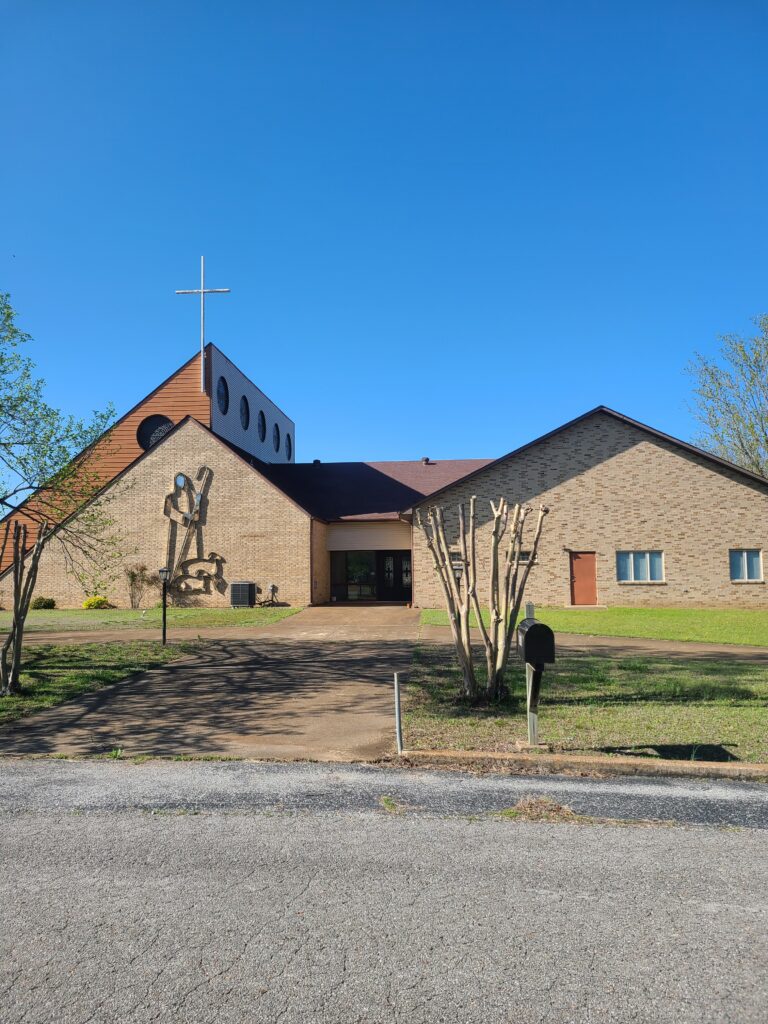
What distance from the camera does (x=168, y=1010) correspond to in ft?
8.38

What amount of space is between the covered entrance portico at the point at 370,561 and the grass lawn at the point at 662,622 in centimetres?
604

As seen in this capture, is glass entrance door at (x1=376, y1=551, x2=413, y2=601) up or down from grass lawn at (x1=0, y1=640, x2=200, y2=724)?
up

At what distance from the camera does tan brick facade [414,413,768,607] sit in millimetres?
24703

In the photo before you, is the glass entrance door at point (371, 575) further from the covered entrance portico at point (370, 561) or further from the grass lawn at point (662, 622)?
the grass lawn at point (662, 622)

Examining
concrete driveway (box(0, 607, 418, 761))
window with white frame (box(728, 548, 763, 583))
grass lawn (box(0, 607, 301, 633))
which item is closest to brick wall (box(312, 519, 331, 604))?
grass lawn (box(0, 607, 301, 633))

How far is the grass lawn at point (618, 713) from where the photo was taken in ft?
20.6

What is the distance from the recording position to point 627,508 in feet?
82.8

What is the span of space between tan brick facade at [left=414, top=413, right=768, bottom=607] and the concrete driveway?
12.3m

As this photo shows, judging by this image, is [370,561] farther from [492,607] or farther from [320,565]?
[492,607]

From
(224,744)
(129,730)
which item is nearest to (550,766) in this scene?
(224,744)

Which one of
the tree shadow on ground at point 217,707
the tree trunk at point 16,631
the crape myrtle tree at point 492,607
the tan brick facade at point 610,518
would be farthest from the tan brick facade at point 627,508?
the tree trunk at point 16,631

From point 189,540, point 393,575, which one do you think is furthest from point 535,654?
point 393,575

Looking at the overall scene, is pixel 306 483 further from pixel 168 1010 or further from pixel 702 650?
pixel 168 1010

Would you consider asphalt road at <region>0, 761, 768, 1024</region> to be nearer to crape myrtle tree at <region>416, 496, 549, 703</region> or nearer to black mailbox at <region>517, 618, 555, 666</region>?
black mailbox at <region>517, 618, 555, 666</region>
